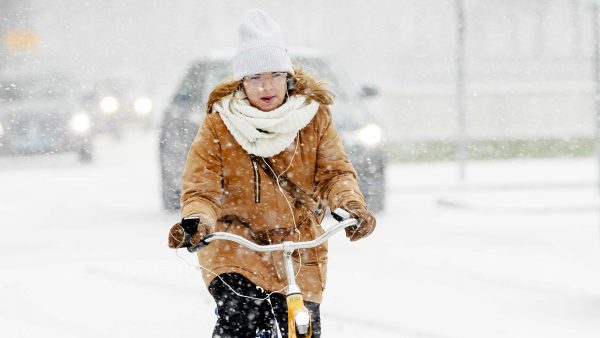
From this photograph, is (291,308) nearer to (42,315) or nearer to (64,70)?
(42,315)

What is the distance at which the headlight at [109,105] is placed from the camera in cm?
3119

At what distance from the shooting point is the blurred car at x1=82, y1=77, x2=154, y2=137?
29.8 meters

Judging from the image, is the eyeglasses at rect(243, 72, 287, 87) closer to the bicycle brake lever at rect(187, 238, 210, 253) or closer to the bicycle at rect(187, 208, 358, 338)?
the bicycle at rect(187, 208, 358, 338)

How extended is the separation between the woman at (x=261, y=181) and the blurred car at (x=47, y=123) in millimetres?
16115

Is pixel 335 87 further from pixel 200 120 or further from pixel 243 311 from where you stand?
pixel 243 311

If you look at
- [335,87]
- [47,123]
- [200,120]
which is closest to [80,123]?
[47,123]

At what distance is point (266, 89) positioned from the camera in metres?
4.24

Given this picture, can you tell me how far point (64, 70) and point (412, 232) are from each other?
1249cm

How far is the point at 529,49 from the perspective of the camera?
131 feet

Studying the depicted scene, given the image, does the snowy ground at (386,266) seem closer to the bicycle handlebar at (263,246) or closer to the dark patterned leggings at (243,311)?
the dark patterned leggings at (243,311)

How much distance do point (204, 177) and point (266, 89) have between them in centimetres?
39

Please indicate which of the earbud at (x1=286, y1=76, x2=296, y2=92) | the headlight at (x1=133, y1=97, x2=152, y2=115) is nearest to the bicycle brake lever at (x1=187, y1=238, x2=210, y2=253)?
the earbud at (x1=286, y1=76, x2=296, y2=92)

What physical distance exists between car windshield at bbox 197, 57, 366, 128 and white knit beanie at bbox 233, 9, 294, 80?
697 centimetres

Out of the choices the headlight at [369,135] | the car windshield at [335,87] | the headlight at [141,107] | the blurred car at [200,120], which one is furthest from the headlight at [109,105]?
the headlight at [369,135]
